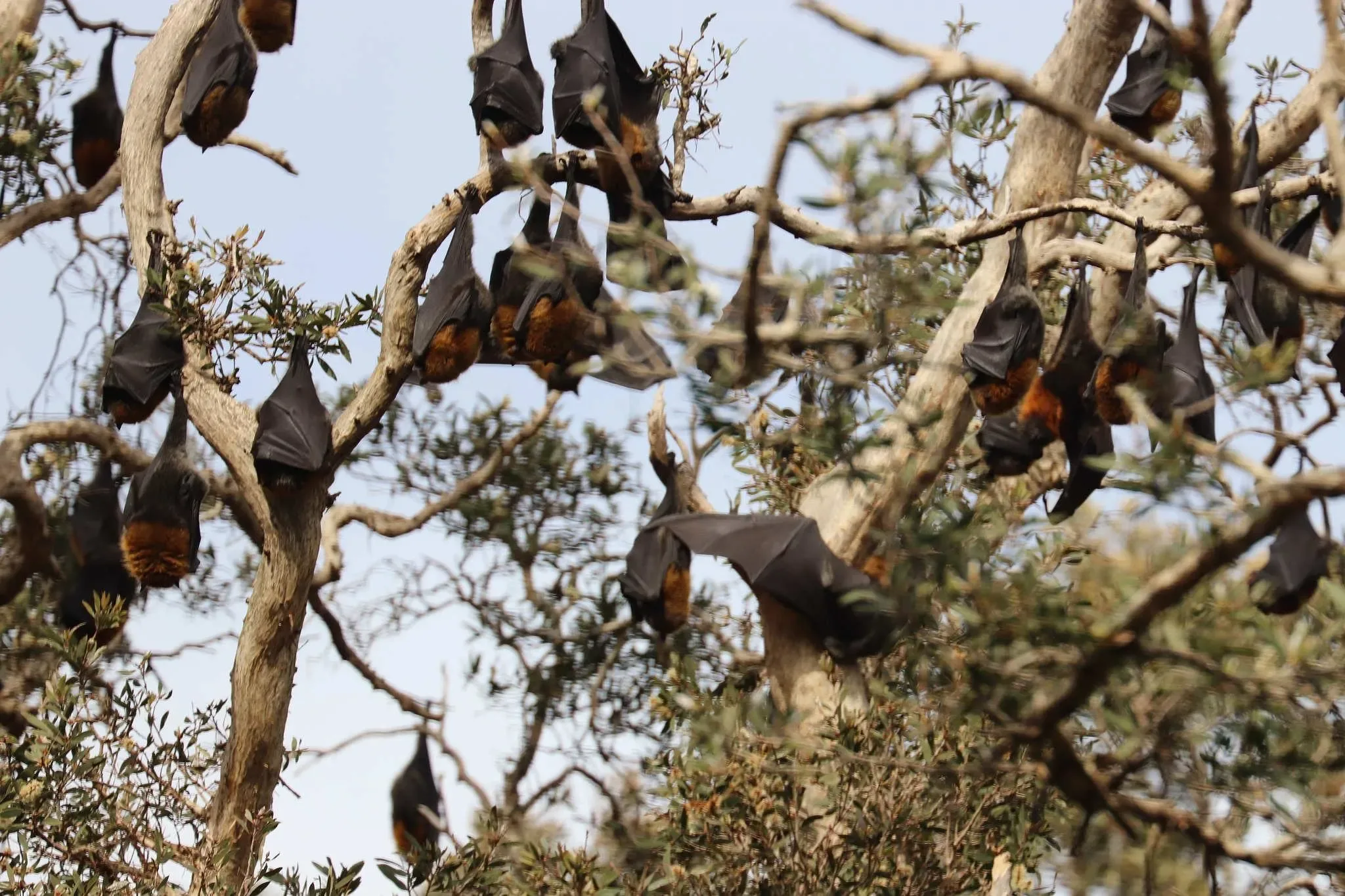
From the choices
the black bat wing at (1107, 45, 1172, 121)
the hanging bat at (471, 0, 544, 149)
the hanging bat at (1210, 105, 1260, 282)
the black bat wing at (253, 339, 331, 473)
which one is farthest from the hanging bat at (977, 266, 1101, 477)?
the black bat wing at (253, 339, 331, 473)

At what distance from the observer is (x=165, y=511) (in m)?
6.71

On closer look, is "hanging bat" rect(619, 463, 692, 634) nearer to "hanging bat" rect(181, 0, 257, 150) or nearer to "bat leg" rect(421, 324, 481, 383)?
"bat leg" rect(421, 324, 481, 383)

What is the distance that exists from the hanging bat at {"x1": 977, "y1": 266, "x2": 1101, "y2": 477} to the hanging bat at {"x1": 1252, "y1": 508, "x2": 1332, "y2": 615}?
3.23 feet

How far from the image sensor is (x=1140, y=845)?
309 cm

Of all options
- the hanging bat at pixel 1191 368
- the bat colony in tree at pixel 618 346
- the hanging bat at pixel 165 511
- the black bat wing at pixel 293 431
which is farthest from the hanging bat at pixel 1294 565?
the hanging bat at pixel 165 511

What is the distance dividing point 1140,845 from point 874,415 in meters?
1.09

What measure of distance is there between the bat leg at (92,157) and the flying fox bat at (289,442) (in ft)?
13.5

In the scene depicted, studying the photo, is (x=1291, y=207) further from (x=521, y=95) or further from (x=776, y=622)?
(x=521, y=95)

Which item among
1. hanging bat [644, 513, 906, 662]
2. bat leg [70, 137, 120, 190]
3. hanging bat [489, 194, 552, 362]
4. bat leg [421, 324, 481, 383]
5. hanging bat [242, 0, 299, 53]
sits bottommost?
hanging bat [644, 513, 906, 662]

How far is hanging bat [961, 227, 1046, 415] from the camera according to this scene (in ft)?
18.8

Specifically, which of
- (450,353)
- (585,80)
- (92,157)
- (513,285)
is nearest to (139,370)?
(450,353)

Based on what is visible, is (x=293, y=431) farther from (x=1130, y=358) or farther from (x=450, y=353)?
(x=1130, y=358)

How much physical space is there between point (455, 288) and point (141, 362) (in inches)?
50.7

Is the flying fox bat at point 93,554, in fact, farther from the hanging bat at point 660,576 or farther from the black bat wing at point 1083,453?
the black bat wing at point 1083,453
